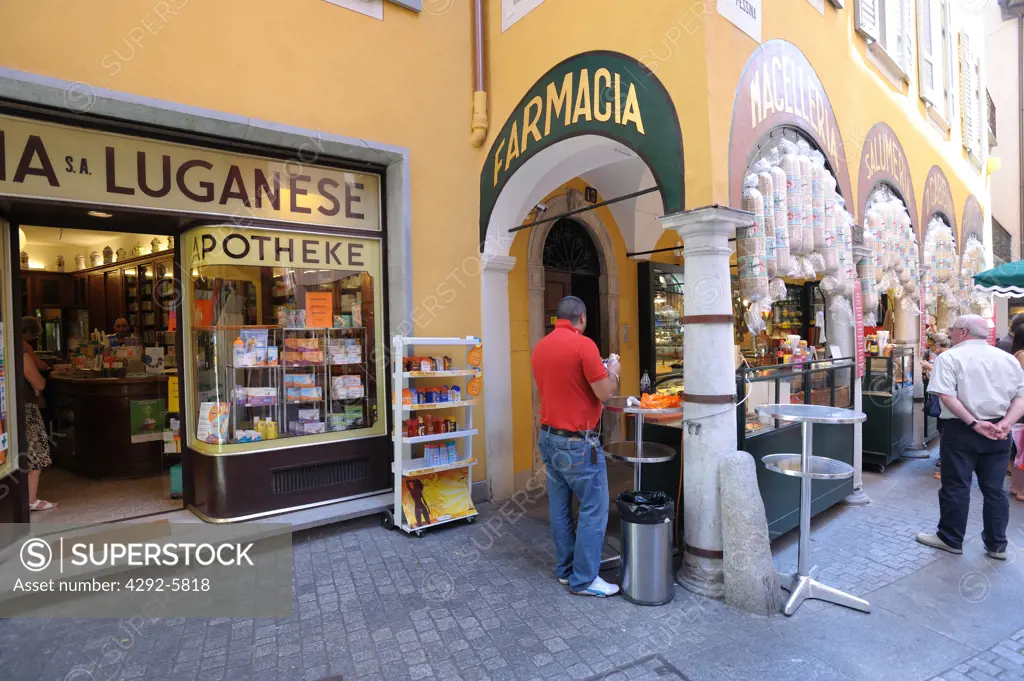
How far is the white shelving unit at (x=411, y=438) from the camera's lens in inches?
183

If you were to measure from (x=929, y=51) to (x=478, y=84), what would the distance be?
8112 mm

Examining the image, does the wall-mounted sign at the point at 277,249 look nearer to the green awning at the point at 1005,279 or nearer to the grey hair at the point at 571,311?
the grey hair at the point at 571,311

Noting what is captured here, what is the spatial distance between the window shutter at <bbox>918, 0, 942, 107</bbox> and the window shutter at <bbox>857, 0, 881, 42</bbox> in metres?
2.34

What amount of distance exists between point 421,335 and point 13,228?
3.10m


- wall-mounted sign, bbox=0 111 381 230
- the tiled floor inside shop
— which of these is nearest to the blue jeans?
wall-mounted sign, bbox=0 111 381 230

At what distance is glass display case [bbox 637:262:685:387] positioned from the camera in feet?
24.3

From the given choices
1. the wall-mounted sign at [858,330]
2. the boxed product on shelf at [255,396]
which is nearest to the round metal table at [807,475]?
the wall-mounted sign at [858,330]

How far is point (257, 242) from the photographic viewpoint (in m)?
4.61

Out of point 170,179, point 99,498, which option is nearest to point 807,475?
point 170,179

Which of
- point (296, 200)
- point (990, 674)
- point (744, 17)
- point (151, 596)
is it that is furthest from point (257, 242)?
point (990, 674)

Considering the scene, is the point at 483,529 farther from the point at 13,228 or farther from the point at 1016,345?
the point at 1016,345

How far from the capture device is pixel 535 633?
3.17 metres

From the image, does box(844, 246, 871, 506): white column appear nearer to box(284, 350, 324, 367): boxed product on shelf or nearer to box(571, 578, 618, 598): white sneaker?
box(571, 578, 618, 598): white sneaker

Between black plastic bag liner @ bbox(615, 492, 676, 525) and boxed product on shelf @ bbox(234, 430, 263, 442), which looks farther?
boxed product on shelf @ bbox(234, 430, 263, 442)
